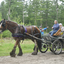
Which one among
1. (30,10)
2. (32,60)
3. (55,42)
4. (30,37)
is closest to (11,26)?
(30,37)

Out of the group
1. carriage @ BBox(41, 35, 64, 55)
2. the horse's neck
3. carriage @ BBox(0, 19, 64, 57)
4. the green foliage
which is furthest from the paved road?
the green foliage

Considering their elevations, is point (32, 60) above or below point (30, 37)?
below

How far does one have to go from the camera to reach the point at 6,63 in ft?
17.4

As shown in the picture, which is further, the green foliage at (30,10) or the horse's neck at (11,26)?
the green foliage at (30,10)

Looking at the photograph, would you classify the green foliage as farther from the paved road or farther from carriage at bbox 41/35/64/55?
the paved road

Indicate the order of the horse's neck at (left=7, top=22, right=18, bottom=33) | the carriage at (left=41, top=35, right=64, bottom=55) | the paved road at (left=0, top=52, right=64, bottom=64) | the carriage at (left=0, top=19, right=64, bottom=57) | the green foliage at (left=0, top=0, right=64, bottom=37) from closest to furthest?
1. the paved road at (left=0, top=52, right=64, bottom=64)
2. the carriage at (left=0, top=19, right=64, bottom=57)
3. the horse's neck at (left=7, top=22, right=18, bottom=33)
4. the carriage at (left=41, top=35, right=64, bottom=55)
5. the green foliage at (left=0, top=0, right=64, bottom=37)

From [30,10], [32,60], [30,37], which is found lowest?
[32,60]

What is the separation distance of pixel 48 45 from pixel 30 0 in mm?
21068

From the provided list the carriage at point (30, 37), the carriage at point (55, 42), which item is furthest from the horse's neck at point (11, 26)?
the carriage at point (55, 42)

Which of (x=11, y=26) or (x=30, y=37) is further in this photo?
(x=30, y=37)

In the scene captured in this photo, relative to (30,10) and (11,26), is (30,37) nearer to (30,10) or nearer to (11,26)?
(11,26)

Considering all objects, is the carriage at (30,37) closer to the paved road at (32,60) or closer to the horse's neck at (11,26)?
the horse's neck at (11,26)

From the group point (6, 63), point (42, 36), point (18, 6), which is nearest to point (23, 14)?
point (18, 6)

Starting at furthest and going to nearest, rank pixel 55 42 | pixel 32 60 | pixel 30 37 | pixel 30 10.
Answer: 1. pixel 30 10
2. pixel 55 42
3. pixel 30 37
4. pixel 32 60
